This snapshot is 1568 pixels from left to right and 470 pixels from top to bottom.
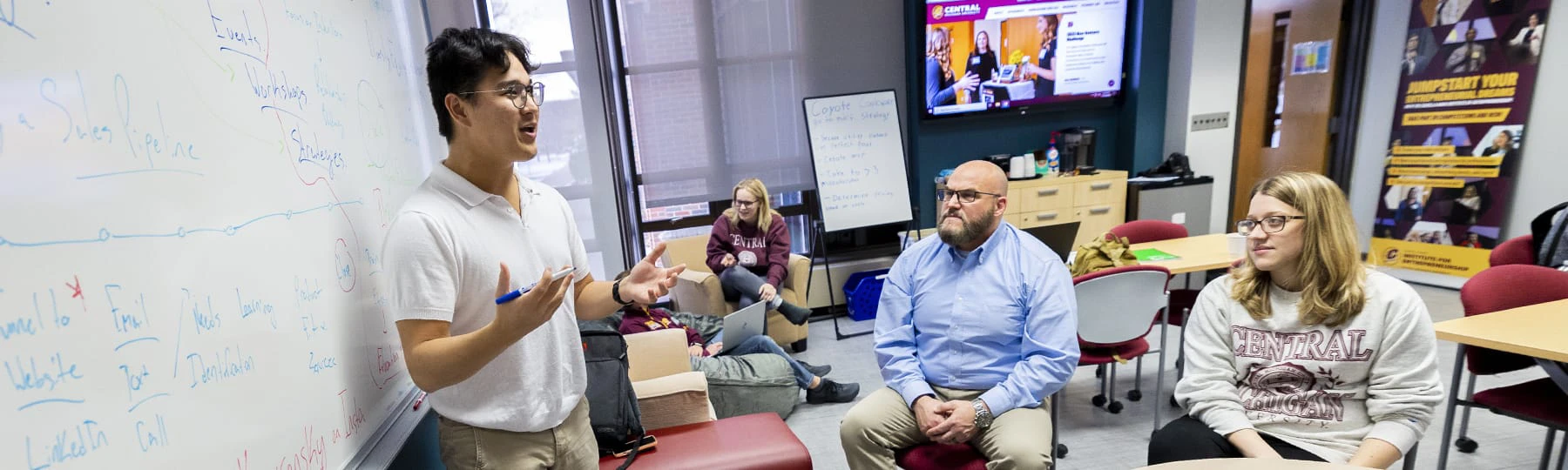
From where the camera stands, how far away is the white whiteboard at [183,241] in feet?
2.34

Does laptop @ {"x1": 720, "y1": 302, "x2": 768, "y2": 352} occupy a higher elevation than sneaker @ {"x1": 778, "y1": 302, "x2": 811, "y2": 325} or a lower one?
higher

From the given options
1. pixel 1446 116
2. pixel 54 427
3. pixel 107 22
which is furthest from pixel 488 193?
pixel 1446 116

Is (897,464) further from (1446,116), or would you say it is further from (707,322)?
(1446,116)

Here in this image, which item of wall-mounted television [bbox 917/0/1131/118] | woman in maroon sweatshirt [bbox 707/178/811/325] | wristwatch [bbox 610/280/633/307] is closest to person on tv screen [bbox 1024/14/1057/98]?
wall-mounted television [bbox 917/0/1131/118]

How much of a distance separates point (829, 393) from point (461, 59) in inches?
99.7

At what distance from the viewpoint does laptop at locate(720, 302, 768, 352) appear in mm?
3166

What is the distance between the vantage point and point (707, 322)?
130 inches

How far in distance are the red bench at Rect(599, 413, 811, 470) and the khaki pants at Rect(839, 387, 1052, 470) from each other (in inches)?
7.1

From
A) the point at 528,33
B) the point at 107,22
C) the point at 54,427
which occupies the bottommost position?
the point at 54,427

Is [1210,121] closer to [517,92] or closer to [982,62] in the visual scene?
[982,62]

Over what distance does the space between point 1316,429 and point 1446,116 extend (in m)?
4.42

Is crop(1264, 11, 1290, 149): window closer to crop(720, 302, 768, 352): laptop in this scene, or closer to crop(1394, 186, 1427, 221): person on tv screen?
crop(1394, 186, 1427, 221): person on tv screen

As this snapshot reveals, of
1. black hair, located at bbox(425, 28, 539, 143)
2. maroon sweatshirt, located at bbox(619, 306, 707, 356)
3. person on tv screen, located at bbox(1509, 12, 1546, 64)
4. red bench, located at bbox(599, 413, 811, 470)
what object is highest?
person on tv screen, located at bbox(1509, 12, 1546, 64)

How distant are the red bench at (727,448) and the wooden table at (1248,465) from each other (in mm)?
1030
